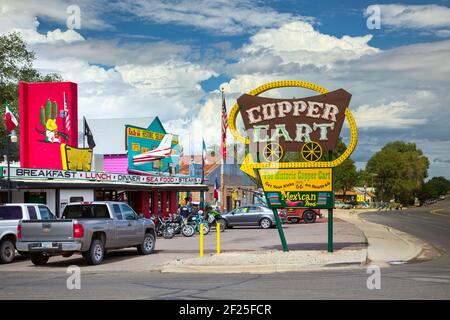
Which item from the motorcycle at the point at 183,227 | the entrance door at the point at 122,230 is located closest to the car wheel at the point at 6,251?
the entrance door at the point at 122,230

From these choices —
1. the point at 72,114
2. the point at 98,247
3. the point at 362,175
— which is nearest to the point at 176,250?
the point at 98,247

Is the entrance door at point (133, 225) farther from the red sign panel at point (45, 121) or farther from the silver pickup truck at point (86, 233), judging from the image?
the red sign panel at point (45, 121)

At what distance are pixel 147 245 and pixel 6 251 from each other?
4585 mm

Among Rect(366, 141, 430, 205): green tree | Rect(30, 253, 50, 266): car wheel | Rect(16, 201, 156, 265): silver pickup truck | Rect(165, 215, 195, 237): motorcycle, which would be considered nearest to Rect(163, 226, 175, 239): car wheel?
Rect(165, 215, 195, 237): motorcycle

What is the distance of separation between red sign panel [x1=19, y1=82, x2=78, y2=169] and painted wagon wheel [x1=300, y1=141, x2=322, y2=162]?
21.0 metres

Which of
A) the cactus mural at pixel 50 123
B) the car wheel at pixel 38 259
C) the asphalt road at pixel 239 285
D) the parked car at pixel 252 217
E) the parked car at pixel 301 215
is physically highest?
the cactus mural at pixel 50 123

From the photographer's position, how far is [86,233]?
17625mm

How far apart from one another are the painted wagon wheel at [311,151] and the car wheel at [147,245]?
6.05 meters

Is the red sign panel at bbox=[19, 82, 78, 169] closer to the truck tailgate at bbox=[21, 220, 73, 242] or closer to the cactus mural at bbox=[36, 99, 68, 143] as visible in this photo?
the cactus mural at bbox=[36, 99, 68, 143]

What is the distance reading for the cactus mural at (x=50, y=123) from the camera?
37312 millimetres

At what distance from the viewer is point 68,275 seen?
15617mm
